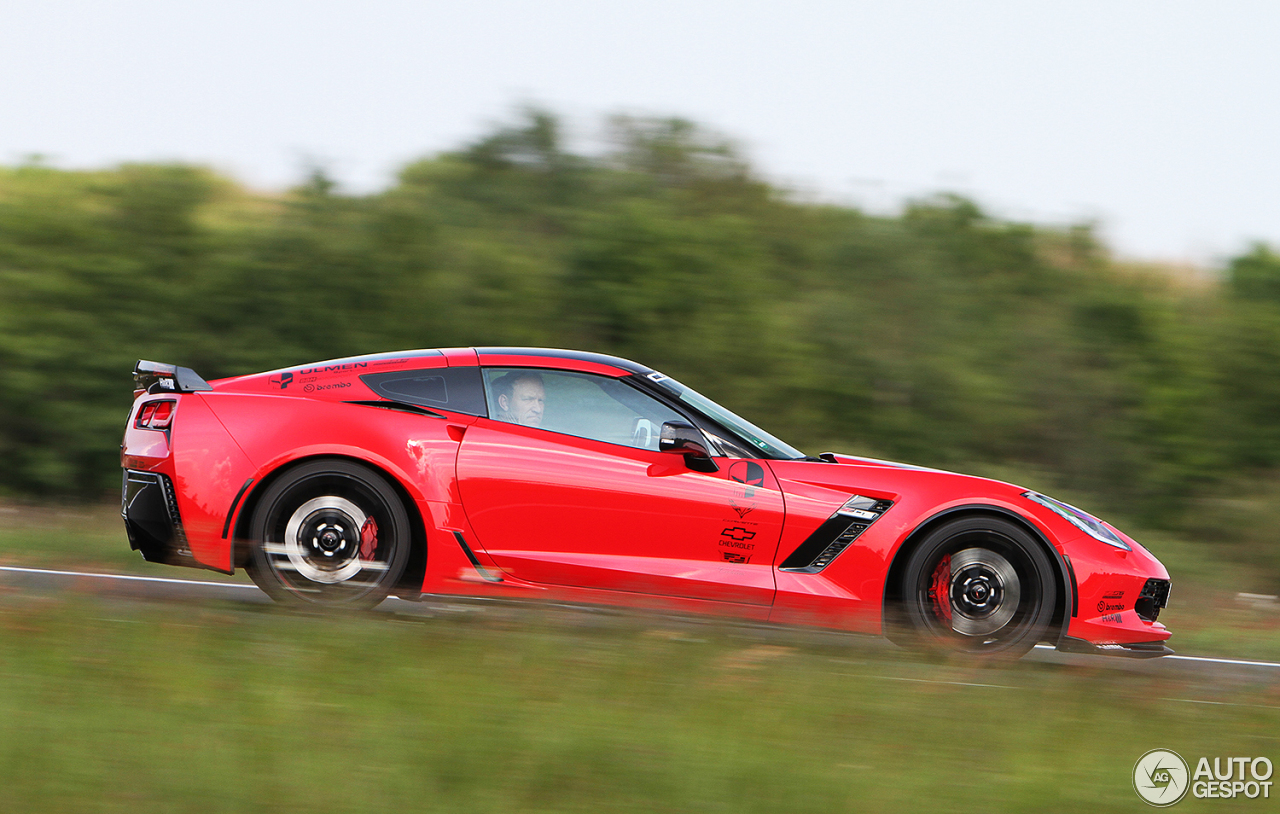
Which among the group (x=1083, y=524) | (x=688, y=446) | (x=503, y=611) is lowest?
(x=503, y=611)

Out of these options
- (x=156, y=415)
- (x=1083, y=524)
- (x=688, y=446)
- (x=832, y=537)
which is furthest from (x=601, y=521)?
(x=1083, y=524)

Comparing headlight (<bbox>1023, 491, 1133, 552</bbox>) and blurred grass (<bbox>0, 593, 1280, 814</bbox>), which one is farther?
headlight (<bbox>1023, 491, 1133, 552</bbox>)

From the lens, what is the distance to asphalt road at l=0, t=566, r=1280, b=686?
493cm

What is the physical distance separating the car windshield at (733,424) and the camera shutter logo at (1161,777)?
6.63ft

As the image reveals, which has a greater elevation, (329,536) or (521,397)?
(521,397)

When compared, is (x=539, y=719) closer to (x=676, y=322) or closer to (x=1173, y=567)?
(x=1173, y=567)

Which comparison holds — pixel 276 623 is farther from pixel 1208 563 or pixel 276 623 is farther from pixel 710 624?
pixel 1208 563

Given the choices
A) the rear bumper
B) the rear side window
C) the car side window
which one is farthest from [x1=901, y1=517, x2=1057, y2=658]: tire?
the rear bumper

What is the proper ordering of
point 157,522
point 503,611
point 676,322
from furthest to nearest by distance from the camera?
point 676,322 → point 157,522 → point 503,611

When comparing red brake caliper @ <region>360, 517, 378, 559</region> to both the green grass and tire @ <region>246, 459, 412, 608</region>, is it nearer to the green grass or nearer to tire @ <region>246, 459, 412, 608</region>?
tire @ <region>246, 459, 412, 608</region>

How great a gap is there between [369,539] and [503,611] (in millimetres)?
734

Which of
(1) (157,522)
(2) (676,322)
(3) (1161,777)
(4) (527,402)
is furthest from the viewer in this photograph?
(2) (676,322)

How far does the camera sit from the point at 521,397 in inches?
208

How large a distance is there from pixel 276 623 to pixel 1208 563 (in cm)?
887
